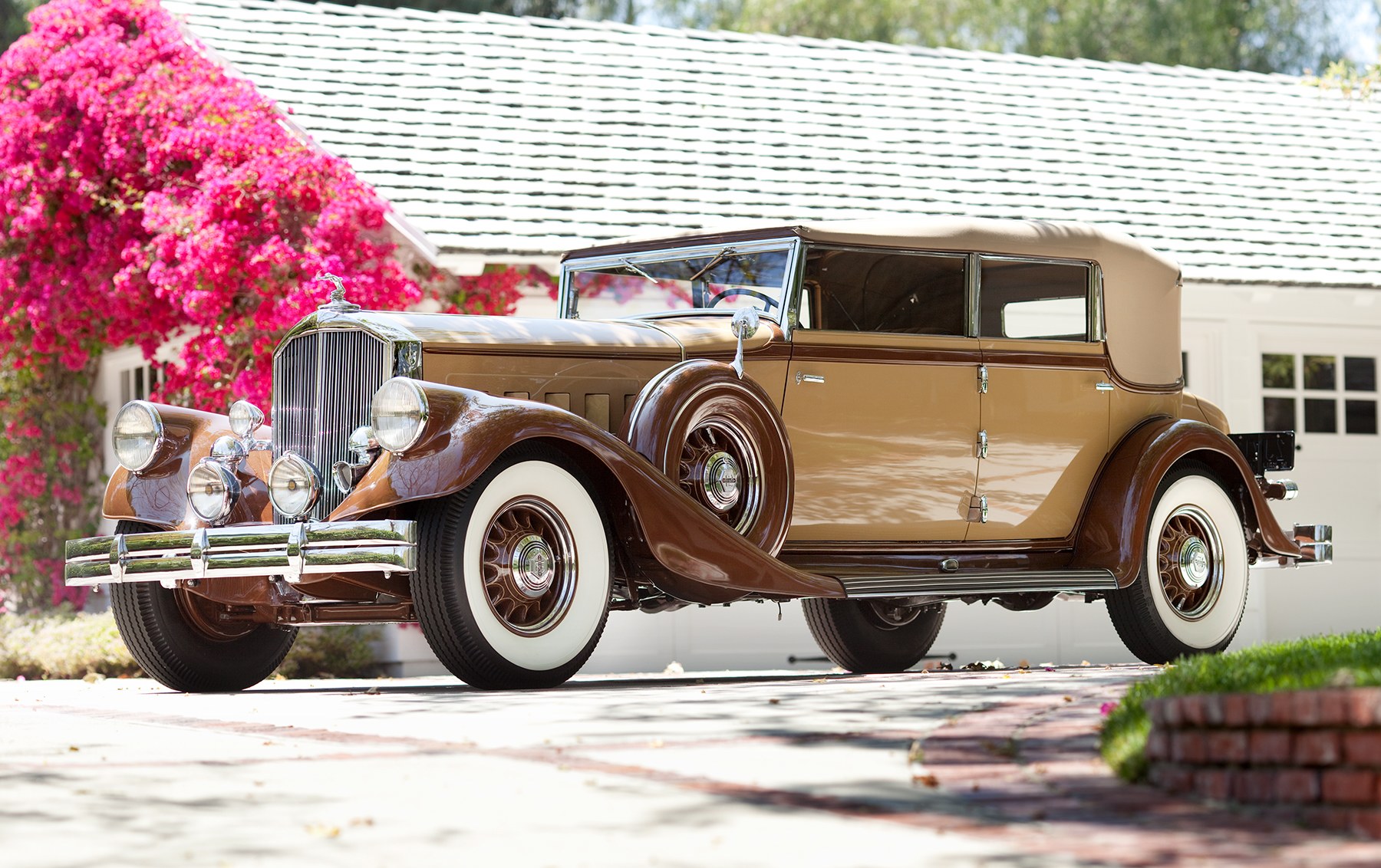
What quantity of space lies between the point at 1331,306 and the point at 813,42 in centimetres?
517

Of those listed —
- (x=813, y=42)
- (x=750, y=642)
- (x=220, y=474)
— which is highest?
(x=813, y=42)

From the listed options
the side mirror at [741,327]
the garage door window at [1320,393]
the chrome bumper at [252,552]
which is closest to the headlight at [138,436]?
the chrome bumper at [252,552]

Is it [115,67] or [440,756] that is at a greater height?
[115,67]

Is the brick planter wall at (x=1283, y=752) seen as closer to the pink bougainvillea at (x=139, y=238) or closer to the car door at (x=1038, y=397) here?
the car door at (x=1038, y=397)

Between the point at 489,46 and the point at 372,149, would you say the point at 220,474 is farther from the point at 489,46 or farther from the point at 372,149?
the point at 489,46

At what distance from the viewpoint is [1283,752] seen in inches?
145

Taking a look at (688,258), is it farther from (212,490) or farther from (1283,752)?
(1283,752)

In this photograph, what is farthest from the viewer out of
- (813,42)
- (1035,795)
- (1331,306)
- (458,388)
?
(813,42)

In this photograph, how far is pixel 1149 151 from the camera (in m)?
15.4

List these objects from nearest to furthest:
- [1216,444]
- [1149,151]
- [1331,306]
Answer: [1216,444], [1331,306], [1149,151]

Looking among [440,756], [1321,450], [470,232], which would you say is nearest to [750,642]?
[470,232]

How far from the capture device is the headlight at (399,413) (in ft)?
22.2

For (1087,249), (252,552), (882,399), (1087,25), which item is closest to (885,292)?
(882,399)

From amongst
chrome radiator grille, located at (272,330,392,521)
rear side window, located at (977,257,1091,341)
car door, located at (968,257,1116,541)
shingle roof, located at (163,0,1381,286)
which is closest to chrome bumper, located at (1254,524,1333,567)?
car door, located at (968,257,1116,541)
